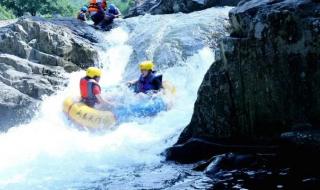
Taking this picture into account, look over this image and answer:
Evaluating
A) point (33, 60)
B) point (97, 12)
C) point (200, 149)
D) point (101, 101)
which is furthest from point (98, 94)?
point (97, 12)

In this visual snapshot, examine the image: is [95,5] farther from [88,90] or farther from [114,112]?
[114,112]

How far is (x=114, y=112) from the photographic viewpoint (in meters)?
9.56

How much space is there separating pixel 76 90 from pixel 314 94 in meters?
7.48

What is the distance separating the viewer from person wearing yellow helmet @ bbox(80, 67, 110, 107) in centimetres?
991

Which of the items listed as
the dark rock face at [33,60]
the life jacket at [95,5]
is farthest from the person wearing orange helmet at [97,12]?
the dark rock face at [33,60]

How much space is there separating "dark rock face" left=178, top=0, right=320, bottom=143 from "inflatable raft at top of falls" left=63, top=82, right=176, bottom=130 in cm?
292

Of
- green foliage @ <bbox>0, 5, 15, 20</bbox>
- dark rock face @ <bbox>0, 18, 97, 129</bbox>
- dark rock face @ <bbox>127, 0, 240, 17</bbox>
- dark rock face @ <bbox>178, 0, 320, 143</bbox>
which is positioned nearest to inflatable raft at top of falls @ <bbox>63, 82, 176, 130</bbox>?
dark rock face @ <bbox>0, 18, 97, 129</bbox>

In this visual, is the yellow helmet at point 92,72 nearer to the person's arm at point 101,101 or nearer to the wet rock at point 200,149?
the person's arm at point 101,101

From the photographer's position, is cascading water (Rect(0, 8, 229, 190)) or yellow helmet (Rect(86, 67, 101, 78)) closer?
cascading water (Rect(0, 8, 229, 190))

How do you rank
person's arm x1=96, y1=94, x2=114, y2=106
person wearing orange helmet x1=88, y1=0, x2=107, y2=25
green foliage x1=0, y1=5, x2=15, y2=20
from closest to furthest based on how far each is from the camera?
person's arm x1=96, y1=94, x2=114, y2=106 < person wearing orange helmet x1=88, y1=0, x2=107, y2=25 < green foliage x1=0, y1=5, x2=15, y2=20

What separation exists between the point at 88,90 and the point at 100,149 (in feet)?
7.49

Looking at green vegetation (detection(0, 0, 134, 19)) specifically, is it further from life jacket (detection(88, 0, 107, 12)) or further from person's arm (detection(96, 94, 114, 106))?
→ person's arm (detection(96, 94, 114, 106))

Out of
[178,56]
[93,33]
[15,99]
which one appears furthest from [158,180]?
[93,33]

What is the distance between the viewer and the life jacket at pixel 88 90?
991 cm
